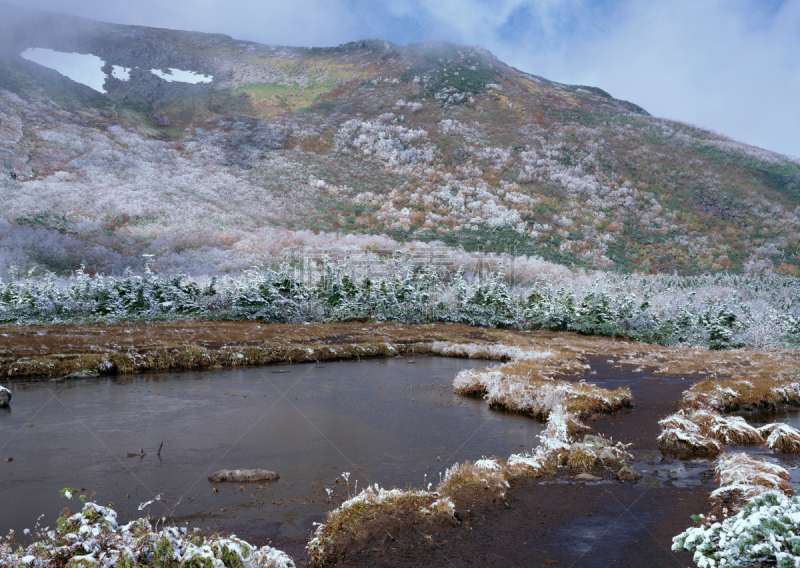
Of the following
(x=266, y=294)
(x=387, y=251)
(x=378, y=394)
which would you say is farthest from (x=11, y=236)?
(x=378, y=394)

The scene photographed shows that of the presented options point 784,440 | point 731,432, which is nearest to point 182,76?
point 731,432

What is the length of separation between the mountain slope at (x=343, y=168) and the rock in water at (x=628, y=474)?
7007 centimetres

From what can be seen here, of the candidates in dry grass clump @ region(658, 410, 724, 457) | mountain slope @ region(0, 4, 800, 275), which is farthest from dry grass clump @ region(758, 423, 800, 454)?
mountain slope @ region(0, 4, 800, 275)

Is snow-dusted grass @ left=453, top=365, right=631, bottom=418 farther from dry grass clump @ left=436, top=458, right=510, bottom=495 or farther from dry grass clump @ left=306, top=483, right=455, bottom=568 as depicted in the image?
dry grass clump @ left=306, top=483, right=455, bottom=568

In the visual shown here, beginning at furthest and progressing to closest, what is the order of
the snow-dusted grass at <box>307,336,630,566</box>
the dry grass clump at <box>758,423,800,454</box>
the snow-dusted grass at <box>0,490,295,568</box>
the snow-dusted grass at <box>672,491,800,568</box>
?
the dry grass clump at <box>758,423,800,454</box>, the snow-dusted grass at <box>307,336,630,566</box>, the snow-dusted grass at <box>0,490,295,568</box>, the snow-dusted grass at <box>672,491,800,568</box>

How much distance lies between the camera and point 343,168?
125m

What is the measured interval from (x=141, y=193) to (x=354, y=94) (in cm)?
8460

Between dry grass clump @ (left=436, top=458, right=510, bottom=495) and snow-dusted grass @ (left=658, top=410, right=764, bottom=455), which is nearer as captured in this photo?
→ dry grass clump @ (left=436, top=458, right=510, bottom=495)

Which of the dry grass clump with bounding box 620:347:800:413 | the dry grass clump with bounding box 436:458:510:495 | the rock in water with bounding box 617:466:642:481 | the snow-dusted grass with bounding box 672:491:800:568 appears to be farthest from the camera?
the dry grass clump with bounding box 620:347:800:413

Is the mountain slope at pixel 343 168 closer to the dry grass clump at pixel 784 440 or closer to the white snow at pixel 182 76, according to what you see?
the white snow at pixel 182 76

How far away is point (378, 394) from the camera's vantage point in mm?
23578

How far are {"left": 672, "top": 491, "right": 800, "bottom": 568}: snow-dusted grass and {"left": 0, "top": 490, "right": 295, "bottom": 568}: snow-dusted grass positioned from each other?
18.2 feet

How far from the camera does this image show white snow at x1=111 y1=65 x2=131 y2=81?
14950 cm

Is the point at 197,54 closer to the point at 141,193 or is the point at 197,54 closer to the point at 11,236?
the point at 141,193
